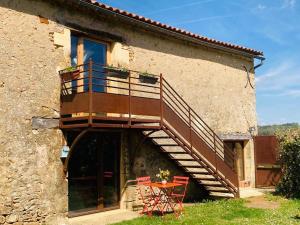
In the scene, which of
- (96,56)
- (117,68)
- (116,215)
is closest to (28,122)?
(96,56)

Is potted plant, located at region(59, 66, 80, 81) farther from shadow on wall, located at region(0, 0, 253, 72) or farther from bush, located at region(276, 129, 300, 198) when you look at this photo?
bush, located at region(276, 129, 300, 198)

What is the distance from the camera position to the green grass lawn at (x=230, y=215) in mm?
9047

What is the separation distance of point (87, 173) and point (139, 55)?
397cm

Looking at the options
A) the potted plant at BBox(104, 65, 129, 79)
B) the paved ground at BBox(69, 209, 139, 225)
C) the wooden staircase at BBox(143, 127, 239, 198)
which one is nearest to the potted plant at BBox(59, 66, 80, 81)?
the potted plant at BBox(104, 65, 129, 79)

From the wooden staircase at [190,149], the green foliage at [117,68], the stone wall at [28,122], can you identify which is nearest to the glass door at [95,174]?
the stone wall at [28,122]

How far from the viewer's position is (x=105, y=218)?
379 inches

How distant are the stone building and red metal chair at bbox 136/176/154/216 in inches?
12.7

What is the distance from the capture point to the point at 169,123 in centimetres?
1020

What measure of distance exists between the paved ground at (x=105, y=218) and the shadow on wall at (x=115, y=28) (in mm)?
4939

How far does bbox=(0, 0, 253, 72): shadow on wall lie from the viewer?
9.17 meters

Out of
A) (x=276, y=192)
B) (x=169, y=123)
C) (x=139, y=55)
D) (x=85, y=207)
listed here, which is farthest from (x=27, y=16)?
(x=276, y=192)

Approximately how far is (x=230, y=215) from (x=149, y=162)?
115 inches

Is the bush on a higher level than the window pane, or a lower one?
lower

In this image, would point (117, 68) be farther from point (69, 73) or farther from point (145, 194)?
point (145, 194)
